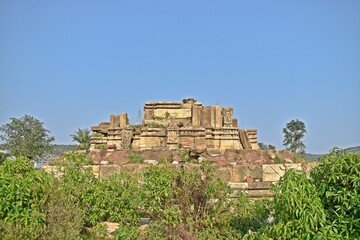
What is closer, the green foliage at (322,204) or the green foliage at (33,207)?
the green foliage at (322,204)

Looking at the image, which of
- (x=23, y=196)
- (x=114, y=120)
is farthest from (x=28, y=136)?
(x=23, y=196)

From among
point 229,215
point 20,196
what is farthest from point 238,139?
point 20,196

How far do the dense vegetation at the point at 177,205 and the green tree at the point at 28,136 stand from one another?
3184 cm

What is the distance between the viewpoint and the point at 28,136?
37062 millimetres

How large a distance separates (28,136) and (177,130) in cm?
2768

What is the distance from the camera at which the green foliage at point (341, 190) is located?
3883 mm

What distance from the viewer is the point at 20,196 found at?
16.6 feet

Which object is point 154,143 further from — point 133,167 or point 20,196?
point 20,196

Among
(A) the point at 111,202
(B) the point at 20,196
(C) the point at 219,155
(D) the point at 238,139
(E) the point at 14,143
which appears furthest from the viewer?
(E) the point at 14,143

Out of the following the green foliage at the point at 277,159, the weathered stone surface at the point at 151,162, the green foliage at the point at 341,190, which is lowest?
the green foliage at the point at 341,190

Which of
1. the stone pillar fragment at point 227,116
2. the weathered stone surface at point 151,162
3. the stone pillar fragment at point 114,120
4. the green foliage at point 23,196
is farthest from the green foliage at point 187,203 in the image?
the stone pillar fragment at point 114,120

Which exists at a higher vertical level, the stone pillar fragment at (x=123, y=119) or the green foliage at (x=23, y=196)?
the stone pillar fragment at (x=123, y=119)

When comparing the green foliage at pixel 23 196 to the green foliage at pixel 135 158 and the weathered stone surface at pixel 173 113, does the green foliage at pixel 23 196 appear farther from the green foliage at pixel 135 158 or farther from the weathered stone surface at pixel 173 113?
the weathered stone surface at pixel 173 113

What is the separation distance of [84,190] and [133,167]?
3.93 metres
